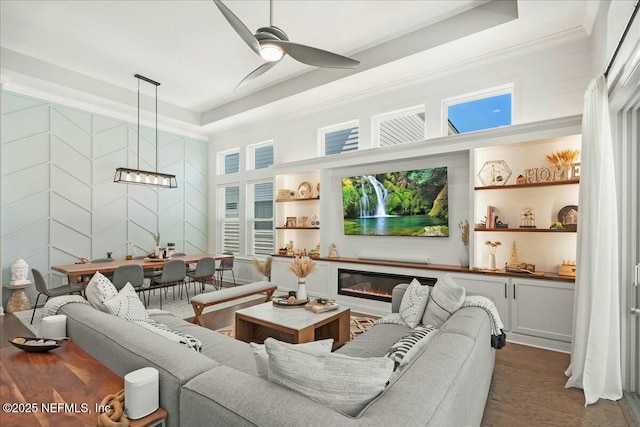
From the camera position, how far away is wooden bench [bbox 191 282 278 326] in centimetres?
375

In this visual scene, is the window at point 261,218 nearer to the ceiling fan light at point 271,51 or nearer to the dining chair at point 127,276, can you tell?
the dining chair at point 127,276

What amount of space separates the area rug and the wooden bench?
34 centimetres

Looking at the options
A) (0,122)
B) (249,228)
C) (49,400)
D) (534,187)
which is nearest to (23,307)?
(0,122)

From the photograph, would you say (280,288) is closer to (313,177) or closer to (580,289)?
(313,177)

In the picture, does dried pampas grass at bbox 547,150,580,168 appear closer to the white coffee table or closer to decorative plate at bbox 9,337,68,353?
the white coffee table

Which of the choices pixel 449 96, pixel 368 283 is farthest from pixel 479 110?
pixel 368 283

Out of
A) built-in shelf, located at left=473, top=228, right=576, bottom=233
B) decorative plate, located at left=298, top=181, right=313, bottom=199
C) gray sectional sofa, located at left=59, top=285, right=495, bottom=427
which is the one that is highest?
decorative plate, located at left=298, top=181, right=313, bottom=199

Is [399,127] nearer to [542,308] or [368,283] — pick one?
[368,283]

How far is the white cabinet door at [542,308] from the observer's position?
3228 mm

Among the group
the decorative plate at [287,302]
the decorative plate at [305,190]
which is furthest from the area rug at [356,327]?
the decorative plate at [305,190]

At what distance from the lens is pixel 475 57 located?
4004 millimetres

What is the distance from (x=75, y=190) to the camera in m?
5.52

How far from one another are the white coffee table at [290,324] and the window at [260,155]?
391 cm

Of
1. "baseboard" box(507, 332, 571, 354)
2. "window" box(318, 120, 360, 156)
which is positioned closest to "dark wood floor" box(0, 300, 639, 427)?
"baseboard" box(507, 332, 571, 354)
